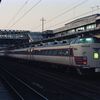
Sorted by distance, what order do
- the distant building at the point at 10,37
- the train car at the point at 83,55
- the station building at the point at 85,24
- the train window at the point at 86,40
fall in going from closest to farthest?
1. the train car at the point at 83,55
2. the train window at the point at 86,40
3. the station building at the point at 85,24
4. the distant building at the point at 10,37

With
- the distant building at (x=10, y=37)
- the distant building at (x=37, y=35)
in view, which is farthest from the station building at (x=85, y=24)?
the distant building at (x=10, y=37)

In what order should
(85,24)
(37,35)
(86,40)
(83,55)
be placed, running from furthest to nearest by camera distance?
(37,35), (85,24), (86,40), (83,55)

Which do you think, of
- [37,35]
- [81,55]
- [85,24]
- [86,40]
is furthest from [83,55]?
[37,35]

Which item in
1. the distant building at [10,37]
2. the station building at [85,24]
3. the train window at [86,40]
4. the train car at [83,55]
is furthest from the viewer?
the distant building at [10,37]

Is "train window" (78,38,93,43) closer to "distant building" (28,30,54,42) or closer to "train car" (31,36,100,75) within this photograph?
"train car" (31,36,100,75)

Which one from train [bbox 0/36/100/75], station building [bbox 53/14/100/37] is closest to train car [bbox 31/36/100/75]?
train [bbox 0/36/100/75]

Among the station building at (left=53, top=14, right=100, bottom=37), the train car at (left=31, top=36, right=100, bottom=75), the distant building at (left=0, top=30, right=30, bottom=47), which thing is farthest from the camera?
the distant building at (left=0, top=30, right=30, bottom=47)

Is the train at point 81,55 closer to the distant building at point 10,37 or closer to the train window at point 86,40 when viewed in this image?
the train window at point 86,40

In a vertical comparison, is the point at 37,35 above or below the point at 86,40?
above

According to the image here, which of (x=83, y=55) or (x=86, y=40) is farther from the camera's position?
(x=86, y=40)

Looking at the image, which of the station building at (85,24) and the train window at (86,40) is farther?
the station building at (85,24)

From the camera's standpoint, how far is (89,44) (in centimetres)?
1341

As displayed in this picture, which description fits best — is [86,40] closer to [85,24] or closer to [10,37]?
[85,24]

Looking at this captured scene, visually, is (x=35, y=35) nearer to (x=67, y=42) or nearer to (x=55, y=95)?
(x=67, y=42)
